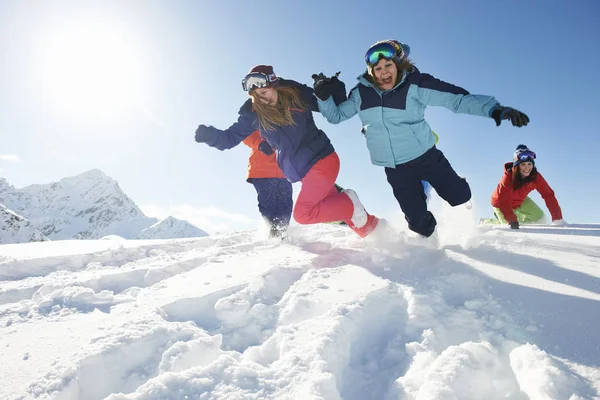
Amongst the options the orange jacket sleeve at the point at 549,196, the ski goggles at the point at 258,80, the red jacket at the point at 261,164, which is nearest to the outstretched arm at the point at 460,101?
the ski goggles at the point at 258,80

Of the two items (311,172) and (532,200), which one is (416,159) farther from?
(532,200)

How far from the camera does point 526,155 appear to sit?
6352mm

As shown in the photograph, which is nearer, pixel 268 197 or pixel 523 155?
pixel 268 197

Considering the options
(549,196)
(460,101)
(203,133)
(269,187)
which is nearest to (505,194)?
(549,196)

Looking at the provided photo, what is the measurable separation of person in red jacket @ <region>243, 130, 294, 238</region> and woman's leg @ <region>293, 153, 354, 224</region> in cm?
128

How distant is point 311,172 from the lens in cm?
374

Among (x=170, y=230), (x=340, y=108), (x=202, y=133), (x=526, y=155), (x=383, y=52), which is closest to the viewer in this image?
(x=383, y=52)

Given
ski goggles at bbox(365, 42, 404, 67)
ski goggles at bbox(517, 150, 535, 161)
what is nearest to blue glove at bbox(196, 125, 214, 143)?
ski goggles at bbox(365, 42, 404, 67)

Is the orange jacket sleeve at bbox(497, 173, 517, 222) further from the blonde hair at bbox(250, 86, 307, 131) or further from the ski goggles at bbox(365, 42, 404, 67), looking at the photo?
the blonde hair at bbox(250, 86, 307, 131)

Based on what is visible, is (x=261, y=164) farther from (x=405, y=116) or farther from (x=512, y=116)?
(x=512, y=116)

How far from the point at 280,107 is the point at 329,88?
576 millimetres

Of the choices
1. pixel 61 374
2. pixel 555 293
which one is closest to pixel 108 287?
pixel 61 374

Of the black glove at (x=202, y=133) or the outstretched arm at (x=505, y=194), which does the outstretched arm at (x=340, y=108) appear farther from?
the outstretched arm at (x=505, y=194)

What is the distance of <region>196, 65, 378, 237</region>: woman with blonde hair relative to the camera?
373 cm
